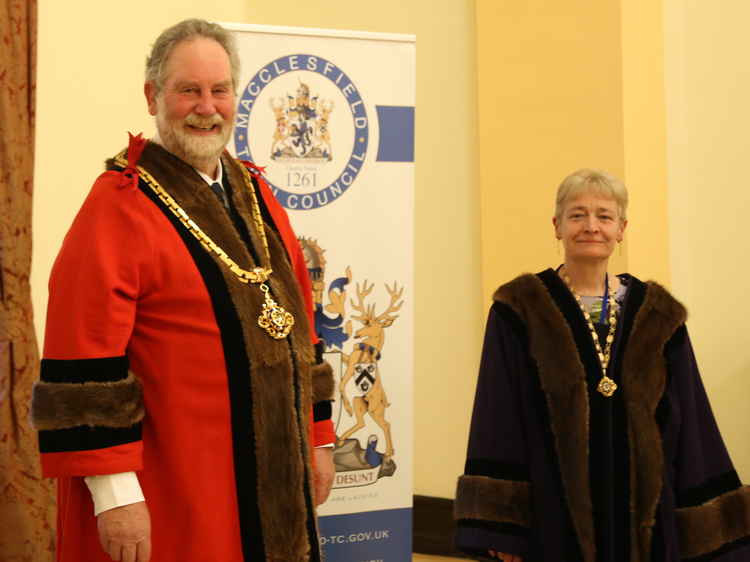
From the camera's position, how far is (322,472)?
2299 millimetres

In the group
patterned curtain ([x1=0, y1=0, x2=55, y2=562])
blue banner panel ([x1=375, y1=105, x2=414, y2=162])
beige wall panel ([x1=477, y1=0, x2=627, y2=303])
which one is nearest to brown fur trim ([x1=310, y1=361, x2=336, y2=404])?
blue banner panel ([x1=375, y1=105, x2=414, y2=162])

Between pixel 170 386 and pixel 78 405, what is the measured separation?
184 mm

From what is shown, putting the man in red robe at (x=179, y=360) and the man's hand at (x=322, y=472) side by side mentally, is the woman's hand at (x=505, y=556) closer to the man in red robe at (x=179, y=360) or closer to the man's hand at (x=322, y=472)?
the man's hand at (x=322, y=472)

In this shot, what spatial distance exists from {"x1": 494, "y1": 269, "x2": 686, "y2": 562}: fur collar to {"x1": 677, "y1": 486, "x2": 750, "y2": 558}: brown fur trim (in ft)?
0.39

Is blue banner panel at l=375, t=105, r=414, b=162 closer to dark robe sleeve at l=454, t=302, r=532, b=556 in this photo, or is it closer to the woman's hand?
dark robe sleeve at l=454, t=302, r=532, b=556

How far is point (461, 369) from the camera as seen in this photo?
4609 millimetres

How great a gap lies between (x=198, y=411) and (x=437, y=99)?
295 cm

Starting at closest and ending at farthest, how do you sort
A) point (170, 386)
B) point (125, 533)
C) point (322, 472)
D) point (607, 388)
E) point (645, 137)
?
1. point (125, 533)
2. point (170, 386)
3. point (322, 472)
4. point (607, 388)
5. point (645, 137)

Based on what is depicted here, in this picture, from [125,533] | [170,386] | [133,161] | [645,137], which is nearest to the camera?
[125,533]

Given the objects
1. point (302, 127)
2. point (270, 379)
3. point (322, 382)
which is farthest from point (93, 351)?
point (302, 127)

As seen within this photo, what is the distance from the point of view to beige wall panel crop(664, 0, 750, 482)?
4.14 m

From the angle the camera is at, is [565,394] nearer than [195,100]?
No

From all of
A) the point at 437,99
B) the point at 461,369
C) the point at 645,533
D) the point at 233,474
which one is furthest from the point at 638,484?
the point at 437,99

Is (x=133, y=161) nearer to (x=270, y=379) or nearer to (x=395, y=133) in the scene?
(x=270, y=379)
